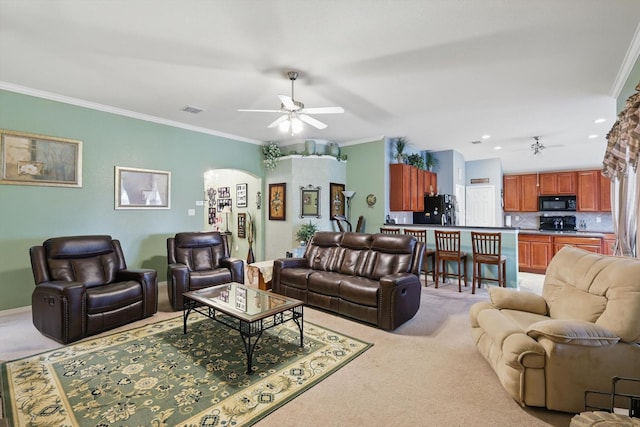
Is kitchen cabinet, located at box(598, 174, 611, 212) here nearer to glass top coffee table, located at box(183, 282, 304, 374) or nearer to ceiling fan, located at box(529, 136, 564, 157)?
ceiling fan, located at box(529, 136, 564, 157)

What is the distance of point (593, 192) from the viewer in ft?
24.0

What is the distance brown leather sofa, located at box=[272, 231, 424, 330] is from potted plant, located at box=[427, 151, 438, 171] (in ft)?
13.9

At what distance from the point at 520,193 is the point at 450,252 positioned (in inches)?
192

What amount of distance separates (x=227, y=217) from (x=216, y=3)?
238 inches

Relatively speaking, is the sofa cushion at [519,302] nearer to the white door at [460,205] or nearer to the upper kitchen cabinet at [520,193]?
the white door at [460,205]

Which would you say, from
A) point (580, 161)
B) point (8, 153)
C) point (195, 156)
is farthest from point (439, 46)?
point (580, 161)

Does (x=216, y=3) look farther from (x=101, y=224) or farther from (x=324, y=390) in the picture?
(x=101, y=224)

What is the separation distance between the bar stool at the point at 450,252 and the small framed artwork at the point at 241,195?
174 inches

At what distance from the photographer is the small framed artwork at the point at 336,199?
21.1 ft

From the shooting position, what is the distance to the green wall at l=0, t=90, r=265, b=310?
3.72 metres

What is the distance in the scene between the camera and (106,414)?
6.22 ft

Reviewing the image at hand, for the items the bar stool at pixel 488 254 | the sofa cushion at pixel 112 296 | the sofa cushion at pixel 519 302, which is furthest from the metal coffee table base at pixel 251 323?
the bar stool at pixel 488 254

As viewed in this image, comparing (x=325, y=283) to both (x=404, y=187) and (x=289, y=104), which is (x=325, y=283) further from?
(x=404, y=187)

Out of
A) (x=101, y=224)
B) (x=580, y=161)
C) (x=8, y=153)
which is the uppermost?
(x=580, y=161)
